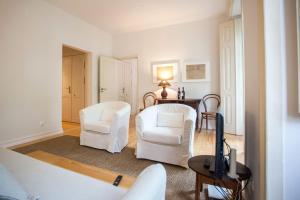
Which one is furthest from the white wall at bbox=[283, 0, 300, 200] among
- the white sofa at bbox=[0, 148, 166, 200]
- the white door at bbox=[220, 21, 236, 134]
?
the white door at bbox=[220, 21, 236, 134]

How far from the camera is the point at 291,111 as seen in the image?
2.93 ft

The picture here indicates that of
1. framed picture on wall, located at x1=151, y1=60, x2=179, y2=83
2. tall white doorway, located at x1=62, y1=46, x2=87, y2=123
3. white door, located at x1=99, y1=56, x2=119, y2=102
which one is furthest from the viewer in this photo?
tall white doorway, located at x1=62, y1=46, x2=87, y2=123

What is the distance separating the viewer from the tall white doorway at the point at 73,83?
4.66 metres

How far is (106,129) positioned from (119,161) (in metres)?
0.55

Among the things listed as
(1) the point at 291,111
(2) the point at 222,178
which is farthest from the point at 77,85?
(1) the point at 291,111

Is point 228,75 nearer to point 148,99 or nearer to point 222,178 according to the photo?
point 148,99

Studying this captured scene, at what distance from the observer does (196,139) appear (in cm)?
318

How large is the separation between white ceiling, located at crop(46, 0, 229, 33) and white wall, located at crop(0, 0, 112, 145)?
1.42 ft

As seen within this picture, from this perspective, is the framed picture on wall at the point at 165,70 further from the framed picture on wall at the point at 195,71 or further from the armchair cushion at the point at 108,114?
the armchair cushion at the point at 108,114

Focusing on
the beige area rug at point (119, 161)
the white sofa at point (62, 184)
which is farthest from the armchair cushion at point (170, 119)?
the white sofa at point (62, 184)

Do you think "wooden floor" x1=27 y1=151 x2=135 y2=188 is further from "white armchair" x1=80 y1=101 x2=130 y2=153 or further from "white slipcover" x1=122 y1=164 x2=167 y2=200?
"white armchair" x1=80 y1=101 x2=130 y2=153

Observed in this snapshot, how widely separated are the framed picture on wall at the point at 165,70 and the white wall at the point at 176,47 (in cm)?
12

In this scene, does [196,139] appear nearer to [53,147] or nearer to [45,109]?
[53,147]

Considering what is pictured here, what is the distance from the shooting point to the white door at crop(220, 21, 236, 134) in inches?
138
